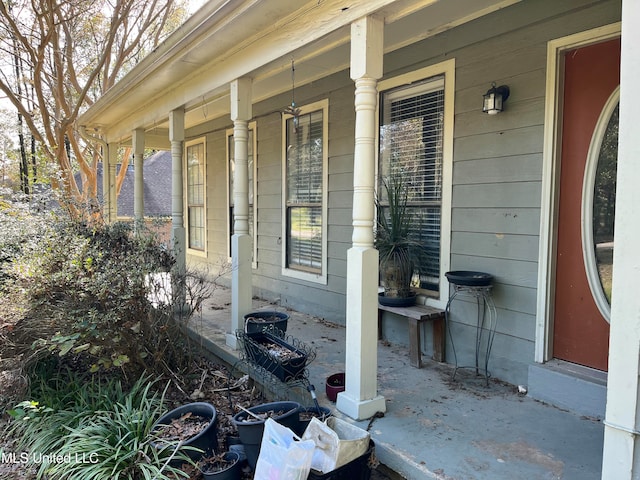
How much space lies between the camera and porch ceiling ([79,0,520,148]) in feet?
8.92

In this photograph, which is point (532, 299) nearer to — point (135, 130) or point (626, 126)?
point (626, 126)

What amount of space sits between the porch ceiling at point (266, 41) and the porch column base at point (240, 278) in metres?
1.43

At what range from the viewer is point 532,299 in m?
2.91

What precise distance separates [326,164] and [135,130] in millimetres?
3195

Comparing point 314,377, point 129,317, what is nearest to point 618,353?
point 314,377

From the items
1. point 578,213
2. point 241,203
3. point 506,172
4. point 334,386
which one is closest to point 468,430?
point 334,386

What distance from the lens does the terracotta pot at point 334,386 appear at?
9.12 feet

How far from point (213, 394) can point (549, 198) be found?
9.00 ft

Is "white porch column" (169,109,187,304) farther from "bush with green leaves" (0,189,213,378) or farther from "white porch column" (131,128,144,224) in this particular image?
"white porch column" (131,128,144,224)

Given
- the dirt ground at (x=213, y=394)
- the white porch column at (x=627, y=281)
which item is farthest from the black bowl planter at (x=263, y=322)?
the white porch column at (x=627, y=281)

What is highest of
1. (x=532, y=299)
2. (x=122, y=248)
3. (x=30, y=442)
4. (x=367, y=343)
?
(x=122, y=248)

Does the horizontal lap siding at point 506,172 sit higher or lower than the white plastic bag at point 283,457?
higher

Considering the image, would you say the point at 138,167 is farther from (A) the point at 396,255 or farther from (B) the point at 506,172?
(B) the point at 506,172

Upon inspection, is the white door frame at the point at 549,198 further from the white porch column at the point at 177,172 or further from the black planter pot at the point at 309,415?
the white porch column at the point at 177,172
